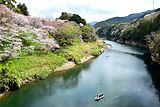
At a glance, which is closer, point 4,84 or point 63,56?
point 4,84

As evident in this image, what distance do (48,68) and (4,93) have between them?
729 inches

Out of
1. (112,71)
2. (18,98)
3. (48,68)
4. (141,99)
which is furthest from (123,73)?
(18,98)

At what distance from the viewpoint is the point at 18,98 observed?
50594 millimetres

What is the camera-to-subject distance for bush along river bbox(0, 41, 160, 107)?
4628 cm

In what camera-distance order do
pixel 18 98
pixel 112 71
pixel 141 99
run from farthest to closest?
pixel 112 71, pixel 18 98, pixel 141 99

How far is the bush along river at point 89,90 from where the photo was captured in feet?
152

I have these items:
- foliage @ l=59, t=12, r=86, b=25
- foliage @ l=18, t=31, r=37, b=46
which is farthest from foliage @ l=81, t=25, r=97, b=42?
foliage @ l=18, t=31, r=37, b=46

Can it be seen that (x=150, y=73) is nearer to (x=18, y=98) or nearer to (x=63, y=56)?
(x=63, y=56)

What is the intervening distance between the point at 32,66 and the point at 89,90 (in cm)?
1763

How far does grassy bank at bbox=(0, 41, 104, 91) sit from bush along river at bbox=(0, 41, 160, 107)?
6.06 feet

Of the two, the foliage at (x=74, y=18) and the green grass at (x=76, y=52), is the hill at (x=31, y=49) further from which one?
the foliage at (x=74, y=18)

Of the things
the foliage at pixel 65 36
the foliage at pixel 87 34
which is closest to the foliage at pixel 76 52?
the foliage at pixel 65 36

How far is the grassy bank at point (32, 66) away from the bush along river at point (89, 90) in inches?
72.7

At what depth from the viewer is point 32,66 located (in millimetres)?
66188
